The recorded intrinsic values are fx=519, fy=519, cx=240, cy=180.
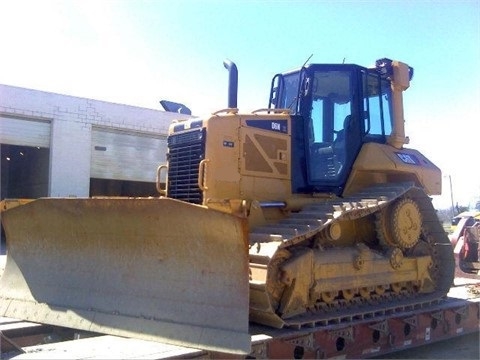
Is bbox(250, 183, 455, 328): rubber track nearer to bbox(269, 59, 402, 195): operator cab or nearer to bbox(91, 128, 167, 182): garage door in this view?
bbox(269, 59, 402, 195): operator cab

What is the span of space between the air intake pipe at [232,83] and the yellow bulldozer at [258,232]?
0.07 ft

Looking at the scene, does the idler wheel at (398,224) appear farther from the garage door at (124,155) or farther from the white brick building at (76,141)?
the garage door at (124,155)

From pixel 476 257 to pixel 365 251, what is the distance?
6.19 meters

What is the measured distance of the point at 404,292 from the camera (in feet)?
23.1

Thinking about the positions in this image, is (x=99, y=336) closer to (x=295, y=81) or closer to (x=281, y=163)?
(x=281, y=163)

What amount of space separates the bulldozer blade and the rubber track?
60cm

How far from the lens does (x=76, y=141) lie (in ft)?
68.6

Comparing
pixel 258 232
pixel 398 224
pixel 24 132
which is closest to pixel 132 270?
pixel 258 232

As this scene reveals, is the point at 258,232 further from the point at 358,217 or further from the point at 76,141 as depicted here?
the point at 76,141

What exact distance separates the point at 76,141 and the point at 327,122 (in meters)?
15.9

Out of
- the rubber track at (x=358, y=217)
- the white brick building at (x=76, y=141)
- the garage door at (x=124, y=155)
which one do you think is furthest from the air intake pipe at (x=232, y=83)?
the garage door at (x=124, y=155)

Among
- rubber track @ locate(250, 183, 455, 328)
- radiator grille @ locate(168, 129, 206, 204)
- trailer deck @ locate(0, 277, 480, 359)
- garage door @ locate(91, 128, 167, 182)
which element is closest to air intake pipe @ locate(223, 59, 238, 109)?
radiator grille @ locate(168, 129, 206, 204)

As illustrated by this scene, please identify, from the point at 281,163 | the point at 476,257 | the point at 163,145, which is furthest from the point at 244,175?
the point at 163,145

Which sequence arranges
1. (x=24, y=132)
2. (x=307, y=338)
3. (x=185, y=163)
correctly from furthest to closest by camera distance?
(x=24, y=132) < (x=185, y=163) < (x=307, y=338)
